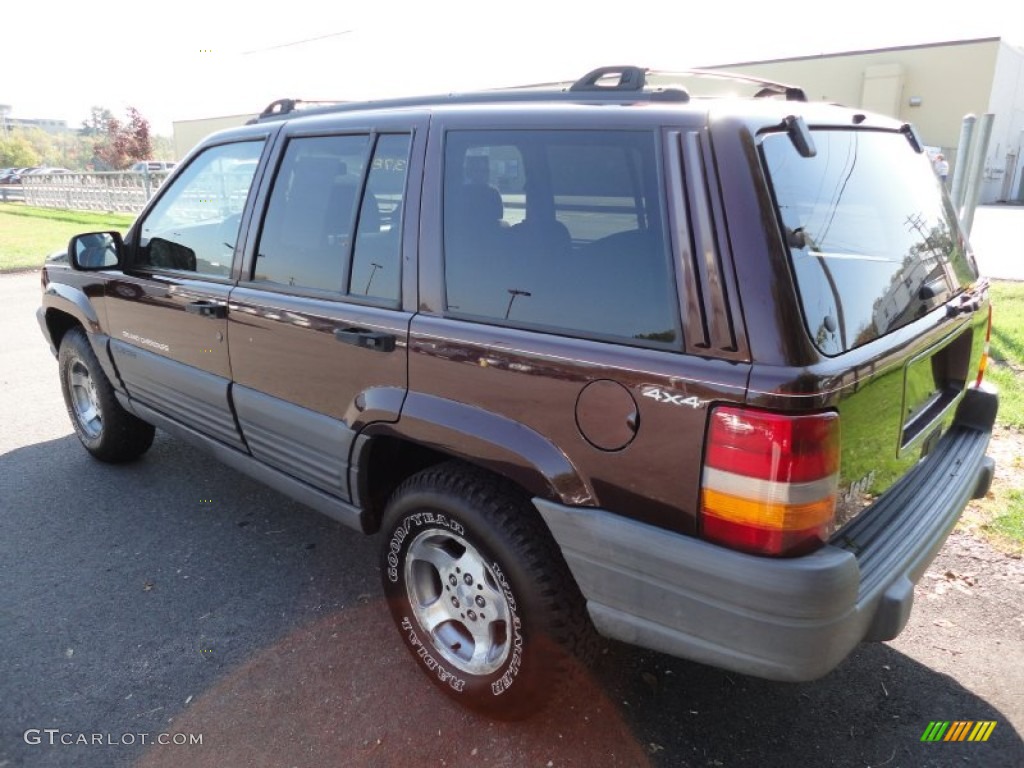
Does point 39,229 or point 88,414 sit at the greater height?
point 88,414

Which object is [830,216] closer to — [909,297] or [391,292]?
[909,297]

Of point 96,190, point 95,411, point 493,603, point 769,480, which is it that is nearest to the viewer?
point 769,480

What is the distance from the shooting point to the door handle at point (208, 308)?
124 inches

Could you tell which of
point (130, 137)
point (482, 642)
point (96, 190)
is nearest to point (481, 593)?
point (482, 642)

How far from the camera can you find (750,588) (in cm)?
177

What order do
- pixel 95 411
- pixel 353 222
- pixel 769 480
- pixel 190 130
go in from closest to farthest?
pixel 769 480 < pixel 353 222 < pixel 95 411 < pixel 190 130

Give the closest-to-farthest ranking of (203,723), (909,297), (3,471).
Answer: (909,297) → (203,723) → (3,471)

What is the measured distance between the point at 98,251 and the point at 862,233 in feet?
11.9

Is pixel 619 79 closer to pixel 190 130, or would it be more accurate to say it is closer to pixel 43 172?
pixel 43 172

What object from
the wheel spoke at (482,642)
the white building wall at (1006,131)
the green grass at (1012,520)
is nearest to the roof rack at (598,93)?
the wheel spoke at (482,642)

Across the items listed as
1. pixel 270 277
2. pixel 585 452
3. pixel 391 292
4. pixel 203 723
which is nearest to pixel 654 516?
pixel 585 452

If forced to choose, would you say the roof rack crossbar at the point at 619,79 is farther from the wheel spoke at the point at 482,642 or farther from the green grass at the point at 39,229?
the green grass at the point at 39,229

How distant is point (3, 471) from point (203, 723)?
9.53 ft

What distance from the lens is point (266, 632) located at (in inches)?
115
